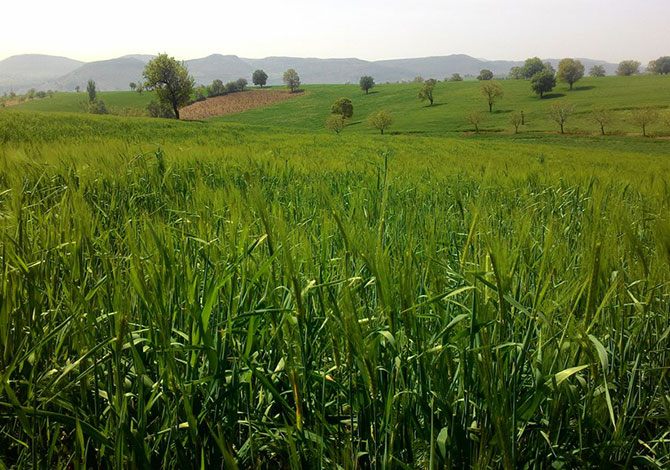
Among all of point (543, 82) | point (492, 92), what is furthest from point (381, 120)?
point (543, 82)

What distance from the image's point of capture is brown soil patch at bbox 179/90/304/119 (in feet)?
284

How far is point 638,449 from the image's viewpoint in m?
1.08

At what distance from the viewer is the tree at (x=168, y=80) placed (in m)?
55.3

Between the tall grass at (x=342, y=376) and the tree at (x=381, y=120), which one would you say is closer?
the tall grass at (x=342, y=376)

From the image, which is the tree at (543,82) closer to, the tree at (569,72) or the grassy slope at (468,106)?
the grassy slope at (468,106)

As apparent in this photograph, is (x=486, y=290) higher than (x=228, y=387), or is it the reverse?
(x=486, y=290)

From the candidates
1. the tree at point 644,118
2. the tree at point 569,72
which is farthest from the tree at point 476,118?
the tree at point 569,72

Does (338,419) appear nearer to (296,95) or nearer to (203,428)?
(203,428)

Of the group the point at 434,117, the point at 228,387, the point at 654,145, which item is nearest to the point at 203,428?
the point at 228,387

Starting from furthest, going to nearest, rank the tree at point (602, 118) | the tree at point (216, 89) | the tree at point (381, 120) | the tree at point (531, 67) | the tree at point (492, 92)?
the tree at point (531, 67), the tree at point (216, 89), the tree at point (492, 92), the tree at point (381, 120), the tree at point (602, 118)

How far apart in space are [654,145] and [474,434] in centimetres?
5470

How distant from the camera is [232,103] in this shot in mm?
94125

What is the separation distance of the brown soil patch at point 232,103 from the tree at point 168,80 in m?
24.7

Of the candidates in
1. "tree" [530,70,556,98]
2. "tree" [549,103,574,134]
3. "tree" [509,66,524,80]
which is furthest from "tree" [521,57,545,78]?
"tree" [549,103,574,134]
